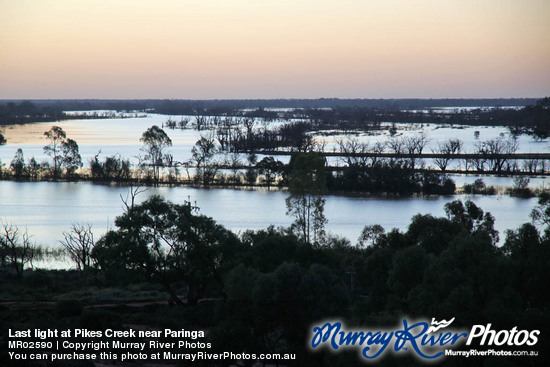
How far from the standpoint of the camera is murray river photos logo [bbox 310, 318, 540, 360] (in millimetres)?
7867

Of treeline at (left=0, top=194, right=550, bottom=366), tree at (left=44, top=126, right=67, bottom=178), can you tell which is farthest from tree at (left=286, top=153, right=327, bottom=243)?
tree at (left=44, top=126, right=67, bottom=178)

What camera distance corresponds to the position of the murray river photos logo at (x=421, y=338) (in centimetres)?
787

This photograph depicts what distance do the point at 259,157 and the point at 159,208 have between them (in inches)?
1577

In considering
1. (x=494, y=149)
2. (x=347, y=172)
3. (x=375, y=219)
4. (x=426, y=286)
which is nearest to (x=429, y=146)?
(x=494, y=149)

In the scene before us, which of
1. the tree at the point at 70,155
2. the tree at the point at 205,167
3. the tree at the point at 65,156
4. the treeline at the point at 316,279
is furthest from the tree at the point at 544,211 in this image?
the tree at the point at 70,155

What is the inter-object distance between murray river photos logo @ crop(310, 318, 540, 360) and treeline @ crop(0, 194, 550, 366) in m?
0.15

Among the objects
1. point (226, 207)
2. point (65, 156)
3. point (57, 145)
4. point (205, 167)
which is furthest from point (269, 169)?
point (57, 145)

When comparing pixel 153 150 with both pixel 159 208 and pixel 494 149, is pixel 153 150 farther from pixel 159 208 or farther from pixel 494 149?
pixel 159 208

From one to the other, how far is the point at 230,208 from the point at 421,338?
2541 centimetres

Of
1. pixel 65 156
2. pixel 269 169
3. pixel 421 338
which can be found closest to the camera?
pixel 421 338

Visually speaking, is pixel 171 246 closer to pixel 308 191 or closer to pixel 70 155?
pixel 308 191

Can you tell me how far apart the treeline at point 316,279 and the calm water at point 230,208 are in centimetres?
1141

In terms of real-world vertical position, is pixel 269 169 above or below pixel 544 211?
below

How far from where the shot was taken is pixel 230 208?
33.2 m
